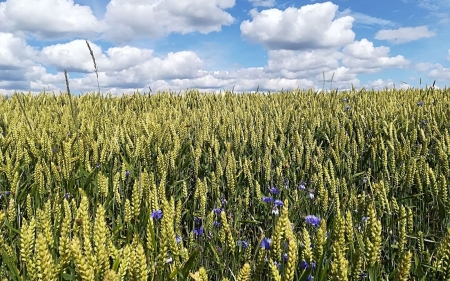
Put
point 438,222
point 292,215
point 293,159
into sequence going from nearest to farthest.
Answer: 1. point 292,215
2. point 438,222
3. point 293,159

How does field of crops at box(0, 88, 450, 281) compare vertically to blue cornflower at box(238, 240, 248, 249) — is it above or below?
above

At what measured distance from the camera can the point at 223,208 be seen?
188cm

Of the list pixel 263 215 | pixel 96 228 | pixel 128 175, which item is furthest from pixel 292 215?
pixel 96 228

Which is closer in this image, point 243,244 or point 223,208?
point 243,244

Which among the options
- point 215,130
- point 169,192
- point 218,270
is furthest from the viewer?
point 215,130

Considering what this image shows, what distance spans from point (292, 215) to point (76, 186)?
1.11 m

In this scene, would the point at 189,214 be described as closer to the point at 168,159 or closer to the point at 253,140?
the point at 168,159

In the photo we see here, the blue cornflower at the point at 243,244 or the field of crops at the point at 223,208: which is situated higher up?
the field of crops at the point at 223,208

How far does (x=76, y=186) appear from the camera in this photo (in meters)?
2.04

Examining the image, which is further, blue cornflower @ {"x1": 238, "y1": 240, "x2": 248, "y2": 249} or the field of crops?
blue cornflower @ {"x1": 238, "y1": 240, "x2": 248, "y2": 249}

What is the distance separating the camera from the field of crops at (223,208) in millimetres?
898

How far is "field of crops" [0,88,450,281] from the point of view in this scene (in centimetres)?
90

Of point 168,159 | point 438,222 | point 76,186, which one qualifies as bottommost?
point 438,222

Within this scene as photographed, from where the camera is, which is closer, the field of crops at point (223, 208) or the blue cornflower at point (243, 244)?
the field of crops at point (223, 208)
